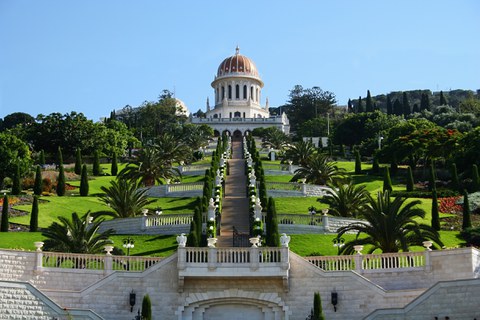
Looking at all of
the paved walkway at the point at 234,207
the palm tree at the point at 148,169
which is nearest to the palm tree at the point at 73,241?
the paved walkway at the point at 234,207

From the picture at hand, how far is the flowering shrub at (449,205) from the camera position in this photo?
53750 mm

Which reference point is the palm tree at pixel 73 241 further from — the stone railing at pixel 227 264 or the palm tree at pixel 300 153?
the palm tree at pixel 300 153

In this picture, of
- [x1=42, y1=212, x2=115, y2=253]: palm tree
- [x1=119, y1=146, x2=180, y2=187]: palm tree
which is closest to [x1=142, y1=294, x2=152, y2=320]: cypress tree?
[x1=42, y1=212, x2=115, y2=253]: palm tree

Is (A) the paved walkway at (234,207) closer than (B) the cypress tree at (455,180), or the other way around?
(A) the paved walkway at (234,207)

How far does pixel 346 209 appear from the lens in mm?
47375

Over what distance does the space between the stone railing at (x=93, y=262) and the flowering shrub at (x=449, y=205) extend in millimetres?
27553

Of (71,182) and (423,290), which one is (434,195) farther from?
(71,182)

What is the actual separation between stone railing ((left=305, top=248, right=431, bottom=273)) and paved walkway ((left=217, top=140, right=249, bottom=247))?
7.96 meters

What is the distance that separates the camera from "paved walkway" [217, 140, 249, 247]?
4272 cm

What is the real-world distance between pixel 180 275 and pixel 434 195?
22.6 metres

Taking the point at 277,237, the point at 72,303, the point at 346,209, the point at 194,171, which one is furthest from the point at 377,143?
the point at 72,303

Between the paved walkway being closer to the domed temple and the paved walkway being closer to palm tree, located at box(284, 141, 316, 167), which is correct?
palm tree, located at box(284, 141, 316, 167)

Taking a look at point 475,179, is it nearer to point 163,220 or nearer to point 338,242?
point 338,242

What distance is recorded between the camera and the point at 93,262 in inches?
1287
